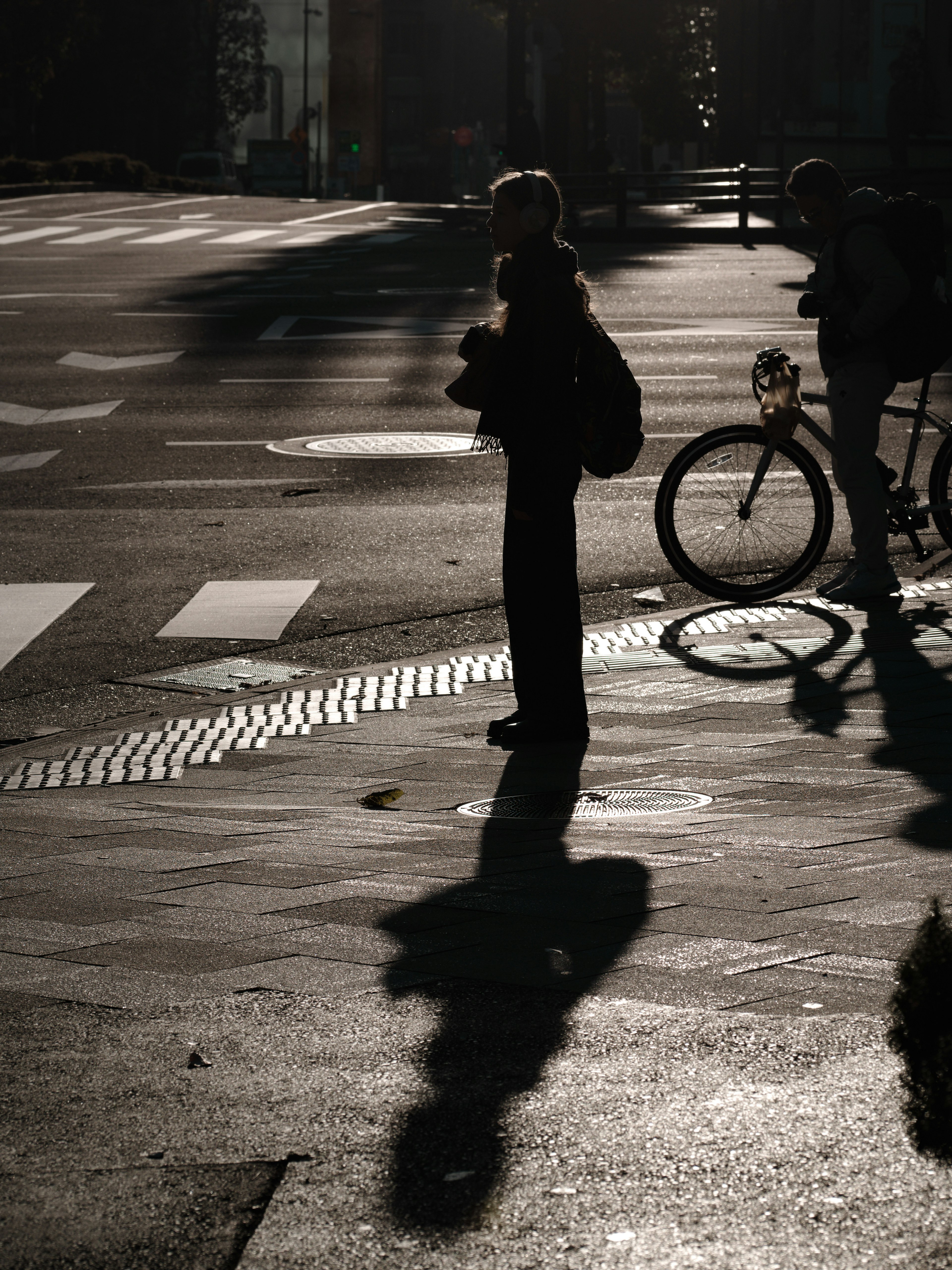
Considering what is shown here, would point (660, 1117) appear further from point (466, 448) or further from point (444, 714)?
point (466, 448)

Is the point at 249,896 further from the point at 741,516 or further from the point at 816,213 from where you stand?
the point at 816,213

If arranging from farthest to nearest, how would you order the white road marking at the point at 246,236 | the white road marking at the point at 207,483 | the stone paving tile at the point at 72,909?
1. the white road marking at the point at 246,236
2. the white road marking at the point at 207,483
3. the stone paving tile at the point at 72,909

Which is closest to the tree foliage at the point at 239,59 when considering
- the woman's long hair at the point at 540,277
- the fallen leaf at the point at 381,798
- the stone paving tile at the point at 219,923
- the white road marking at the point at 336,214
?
the white road marking at the point at 336,214

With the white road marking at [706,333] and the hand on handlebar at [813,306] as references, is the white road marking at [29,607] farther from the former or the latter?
the white road marking at [706,333]

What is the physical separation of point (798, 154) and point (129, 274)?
87.6 ft

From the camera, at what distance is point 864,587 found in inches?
309

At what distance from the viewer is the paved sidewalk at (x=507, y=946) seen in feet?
8.61

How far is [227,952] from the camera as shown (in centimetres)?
379

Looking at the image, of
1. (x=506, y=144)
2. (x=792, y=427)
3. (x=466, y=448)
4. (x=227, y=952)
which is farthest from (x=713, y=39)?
(x=227, y=952)

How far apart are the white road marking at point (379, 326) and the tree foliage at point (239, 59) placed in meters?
69.8

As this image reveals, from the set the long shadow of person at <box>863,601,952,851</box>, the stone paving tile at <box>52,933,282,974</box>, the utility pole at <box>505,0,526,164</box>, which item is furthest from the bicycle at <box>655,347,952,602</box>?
the utility pole at <box>505,0,526,164</box>

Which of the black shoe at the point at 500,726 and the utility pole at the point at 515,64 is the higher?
the utility pole at the point at 515,64

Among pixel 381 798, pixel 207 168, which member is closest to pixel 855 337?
pixel 381 798

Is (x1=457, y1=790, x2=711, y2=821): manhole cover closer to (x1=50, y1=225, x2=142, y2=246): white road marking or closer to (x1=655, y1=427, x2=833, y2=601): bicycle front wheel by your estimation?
(x1=655, y1=427, x2=833, y2=601): bicycle front wheel
